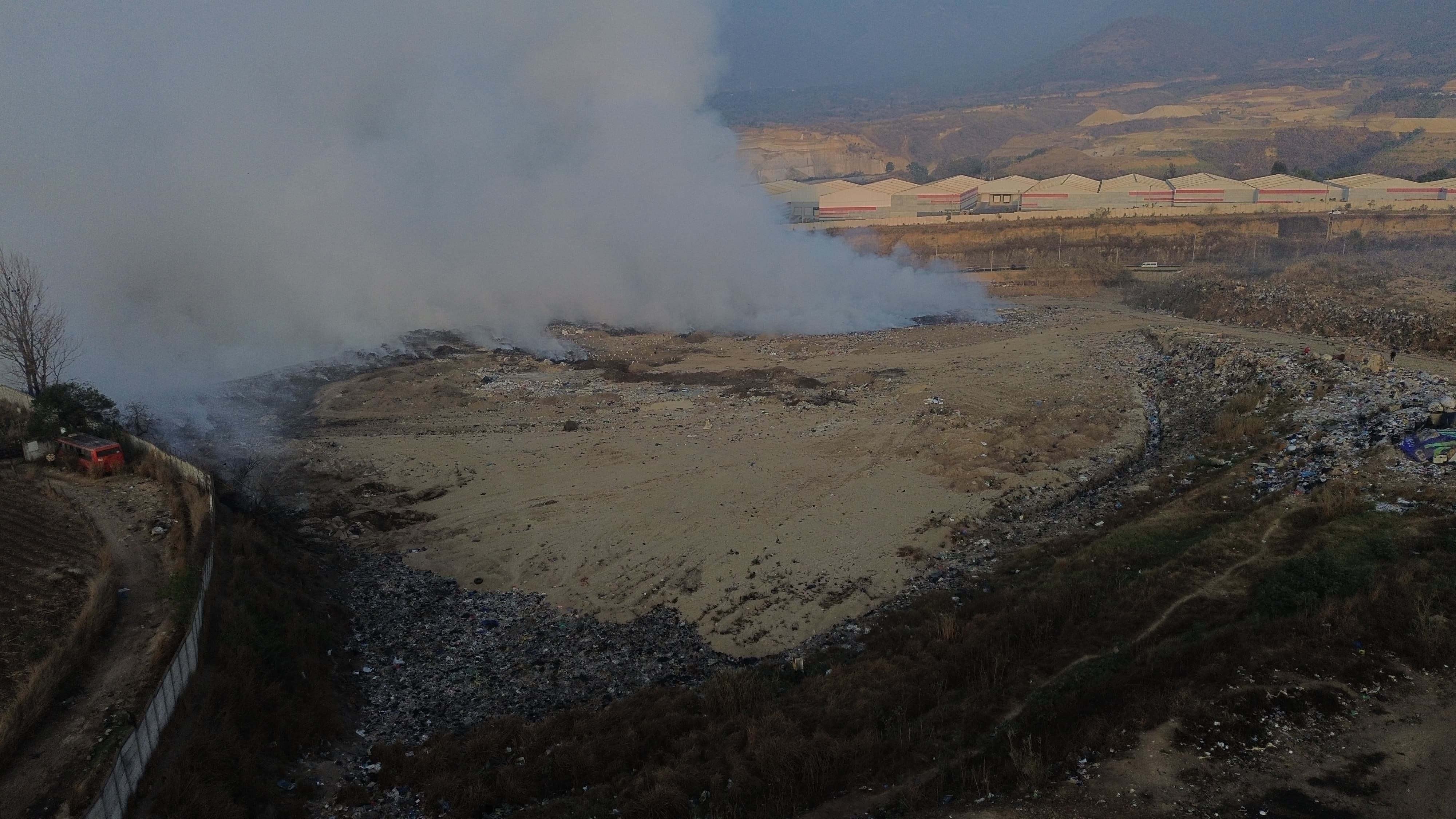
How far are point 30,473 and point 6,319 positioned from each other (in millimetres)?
6404

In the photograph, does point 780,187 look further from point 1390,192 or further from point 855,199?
point 1390,192

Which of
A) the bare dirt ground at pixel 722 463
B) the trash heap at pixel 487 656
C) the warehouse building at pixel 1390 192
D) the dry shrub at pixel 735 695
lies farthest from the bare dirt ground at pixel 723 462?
the warehouse building at pixel 1390 192

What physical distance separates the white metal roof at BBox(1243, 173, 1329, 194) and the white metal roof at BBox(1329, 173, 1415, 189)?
98cm

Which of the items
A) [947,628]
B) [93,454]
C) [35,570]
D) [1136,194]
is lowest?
[947,628]

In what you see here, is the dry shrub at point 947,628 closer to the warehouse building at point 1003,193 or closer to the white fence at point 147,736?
the white fence at point 147,736

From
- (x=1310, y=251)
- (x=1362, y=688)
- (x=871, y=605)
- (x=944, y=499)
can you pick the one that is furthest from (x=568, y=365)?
(x=1310, y=251)

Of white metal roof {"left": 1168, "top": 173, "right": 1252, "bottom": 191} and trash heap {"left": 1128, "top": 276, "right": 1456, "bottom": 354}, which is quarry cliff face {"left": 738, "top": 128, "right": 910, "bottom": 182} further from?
trash heap {"left": 1128, "top": 276, "right": 1456, "bottom": 354}

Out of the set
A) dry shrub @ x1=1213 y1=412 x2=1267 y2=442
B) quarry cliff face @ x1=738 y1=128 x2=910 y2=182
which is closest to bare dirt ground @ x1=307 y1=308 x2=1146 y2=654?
dry shrub @ x1=1213 y1=412 x2=1267 y2=442

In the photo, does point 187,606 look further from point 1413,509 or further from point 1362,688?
point 1413,509

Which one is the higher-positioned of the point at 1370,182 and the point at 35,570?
the point at 1370,182

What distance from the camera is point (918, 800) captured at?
6.55 m

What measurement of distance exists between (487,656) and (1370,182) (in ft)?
204

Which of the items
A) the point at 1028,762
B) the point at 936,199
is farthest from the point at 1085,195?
the point at 1028,762

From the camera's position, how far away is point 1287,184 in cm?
5434
